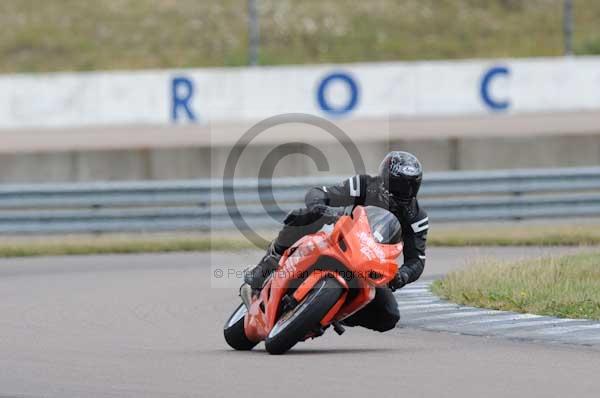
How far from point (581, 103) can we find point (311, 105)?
563cm

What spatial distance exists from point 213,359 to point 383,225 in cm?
136

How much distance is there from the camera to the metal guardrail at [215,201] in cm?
1922

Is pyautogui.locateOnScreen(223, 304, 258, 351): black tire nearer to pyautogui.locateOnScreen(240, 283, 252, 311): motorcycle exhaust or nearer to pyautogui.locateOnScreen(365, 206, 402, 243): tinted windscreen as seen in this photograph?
pyautogui.locateOnScreen(240, 283, 252, 311): motorcycle exhaust

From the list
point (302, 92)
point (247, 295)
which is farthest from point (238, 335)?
point (302, 92)

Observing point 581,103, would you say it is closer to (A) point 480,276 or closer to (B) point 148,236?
(B) point 148,236

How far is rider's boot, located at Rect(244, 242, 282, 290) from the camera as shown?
29.7 feet

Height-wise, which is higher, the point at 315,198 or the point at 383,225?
the point at 315,198

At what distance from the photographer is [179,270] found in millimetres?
15562

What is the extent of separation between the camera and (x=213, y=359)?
8.93m

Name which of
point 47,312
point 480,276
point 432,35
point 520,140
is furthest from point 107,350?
point 432,35

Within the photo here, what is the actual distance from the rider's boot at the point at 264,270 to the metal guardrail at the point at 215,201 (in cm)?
970

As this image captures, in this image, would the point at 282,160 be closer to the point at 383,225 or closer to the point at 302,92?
the point at 302,92

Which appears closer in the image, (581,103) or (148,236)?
(148,236)

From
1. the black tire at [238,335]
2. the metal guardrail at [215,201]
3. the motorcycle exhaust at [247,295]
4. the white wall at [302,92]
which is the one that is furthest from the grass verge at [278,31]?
the motorcycle exhaust at [247,295]
